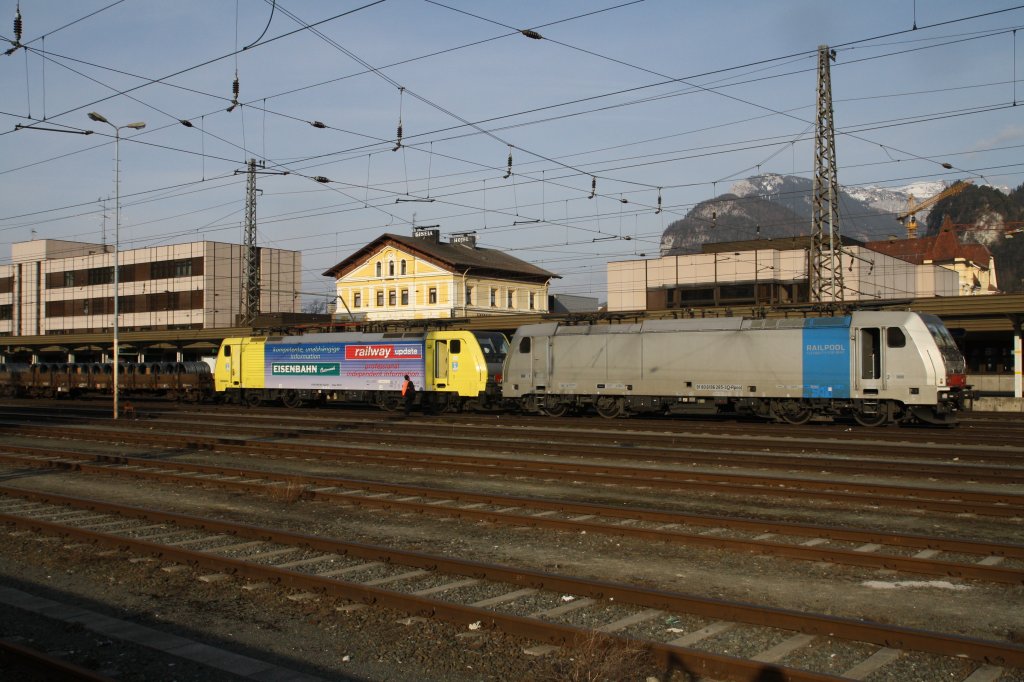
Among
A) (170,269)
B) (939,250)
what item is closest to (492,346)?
(170,269)

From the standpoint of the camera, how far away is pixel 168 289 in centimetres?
8400

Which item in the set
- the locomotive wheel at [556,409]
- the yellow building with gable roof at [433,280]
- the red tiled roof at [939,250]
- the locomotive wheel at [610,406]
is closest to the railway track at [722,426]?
the locomotive wheel at [610,406]

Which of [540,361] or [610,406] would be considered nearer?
[610,406]

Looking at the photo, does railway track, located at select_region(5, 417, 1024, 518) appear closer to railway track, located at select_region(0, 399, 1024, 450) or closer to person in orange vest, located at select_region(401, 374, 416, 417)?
railway track, located at select_region(0, 399, 1024, 450)

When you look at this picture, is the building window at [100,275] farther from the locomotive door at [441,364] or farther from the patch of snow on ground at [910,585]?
the patch of snow on ground at [910,585]

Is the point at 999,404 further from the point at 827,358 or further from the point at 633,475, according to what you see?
the point at 633,475

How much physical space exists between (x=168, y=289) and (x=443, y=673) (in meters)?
84.0

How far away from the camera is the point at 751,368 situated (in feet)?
89.4

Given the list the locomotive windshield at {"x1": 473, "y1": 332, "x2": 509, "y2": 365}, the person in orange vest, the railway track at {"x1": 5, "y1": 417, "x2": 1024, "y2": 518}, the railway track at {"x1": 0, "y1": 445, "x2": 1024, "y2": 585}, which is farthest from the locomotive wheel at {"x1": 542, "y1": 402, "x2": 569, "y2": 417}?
the railway track at {"x1": 0, "y1": 445, "x2": 1024, "y2": 585}

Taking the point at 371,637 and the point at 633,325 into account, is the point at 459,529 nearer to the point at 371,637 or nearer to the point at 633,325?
the point at 371,637

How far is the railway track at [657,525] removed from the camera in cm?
980

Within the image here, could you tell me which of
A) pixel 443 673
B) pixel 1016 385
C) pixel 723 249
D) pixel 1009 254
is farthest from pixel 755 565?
pixel 1009 254

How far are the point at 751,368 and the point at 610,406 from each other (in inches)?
217

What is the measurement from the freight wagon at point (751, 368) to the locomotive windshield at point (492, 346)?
45.8 inches
